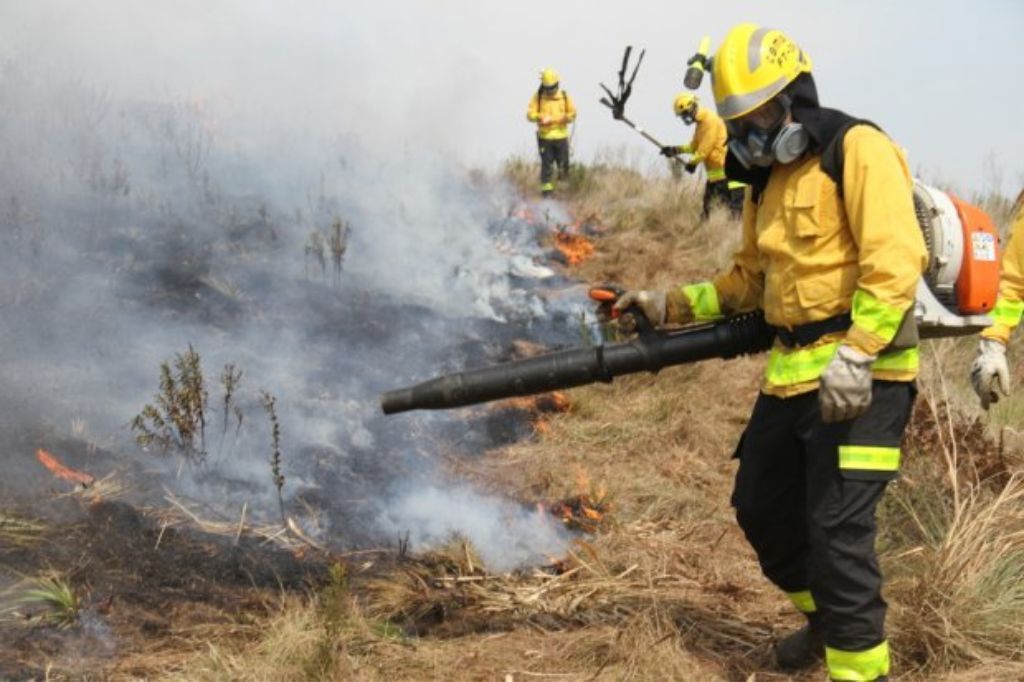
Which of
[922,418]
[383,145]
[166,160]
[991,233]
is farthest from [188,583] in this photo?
[383,145]

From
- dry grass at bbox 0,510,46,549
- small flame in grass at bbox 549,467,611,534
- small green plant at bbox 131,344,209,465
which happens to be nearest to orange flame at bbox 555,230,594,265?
small flame in grass at bbox 549,467,611,534

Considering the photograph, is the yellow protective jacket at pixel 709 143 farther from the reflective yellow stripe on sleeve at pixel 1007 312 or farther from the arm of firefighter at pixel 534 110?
the reflective yellow stripe on sleeve at pixel 1007 312

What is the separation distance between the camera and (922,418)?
16.2 feet

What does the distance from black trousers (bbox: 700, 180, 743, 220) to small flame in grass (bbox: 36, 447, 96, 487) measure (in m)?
7.65

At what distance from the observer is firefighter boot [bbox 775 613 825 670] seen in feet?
10.9

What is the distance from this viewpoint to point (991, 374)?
11.2ft

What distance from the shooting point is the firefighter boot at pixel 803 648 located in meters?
3.31

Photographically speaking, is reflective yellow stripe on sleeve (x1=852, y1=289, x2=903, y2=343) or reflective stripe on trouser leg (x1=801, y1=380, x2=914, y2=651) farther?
reflective stripe on trouser leg (x1=801, y1=380, x2=914, y2=651)

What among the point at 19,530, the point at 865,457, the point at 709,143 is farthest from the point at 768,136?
the point at 709,143

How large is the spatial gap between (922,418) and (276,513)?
10.2 ft

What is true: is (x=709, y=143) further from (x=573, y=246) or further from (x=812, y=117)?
(x=812, y=117)

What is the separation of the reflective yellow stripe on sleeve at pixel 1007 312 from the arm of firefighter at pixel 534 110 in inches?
409

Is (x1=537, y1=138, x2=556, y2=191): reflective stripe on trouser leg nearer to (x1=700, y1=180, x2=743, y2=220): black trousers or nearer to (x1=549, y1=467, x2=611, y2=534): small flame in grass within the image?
(x1=700, y1=180, x2=743, y2=220): black trousers

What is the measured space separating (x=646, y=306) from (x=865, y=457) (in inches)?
35.5
